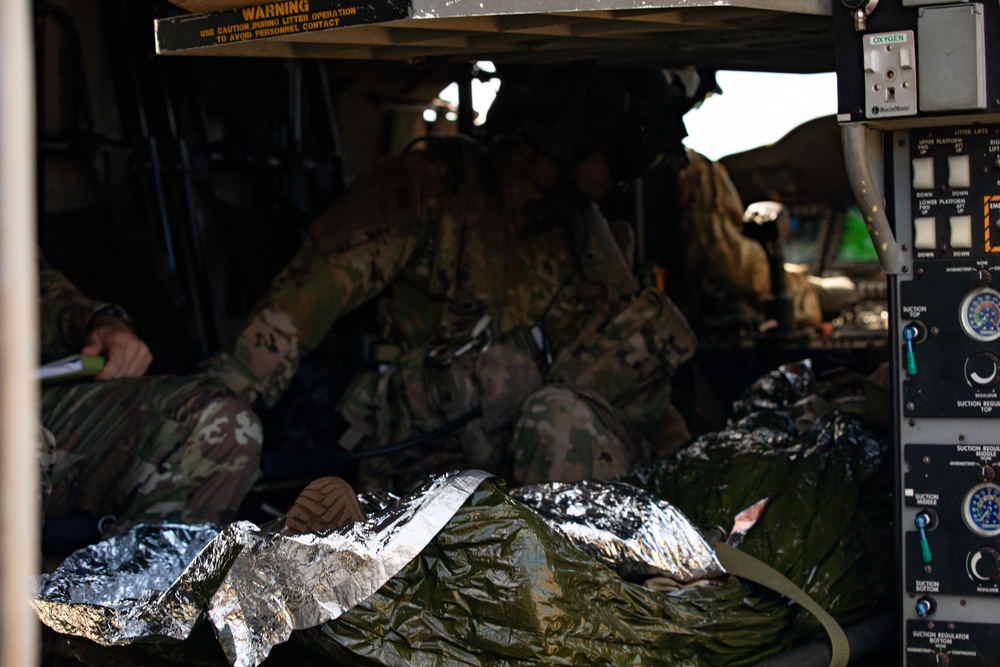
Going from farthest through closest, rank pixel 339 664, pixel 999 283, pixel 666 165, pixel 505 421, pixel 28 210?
pixel 666 165, pixel 505 421, pixel 999 283, pixel 339 664, pixel 28 210

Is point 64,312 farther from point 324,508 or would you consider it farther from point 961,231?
point 961,231

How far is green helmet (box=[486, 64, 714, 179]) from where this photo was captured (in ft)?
11.3

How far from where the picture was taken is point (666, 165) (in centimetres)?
524

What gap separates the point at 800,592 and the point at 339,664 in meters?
A: 0.87

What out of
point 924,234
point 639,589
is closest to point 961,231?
point 924,234

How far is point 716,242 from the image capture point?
209 inches

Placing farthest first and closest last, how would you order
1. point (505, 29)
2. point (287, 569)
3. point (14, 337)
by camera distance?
point (505, 29) < point (287, 569) < point (14, 337)

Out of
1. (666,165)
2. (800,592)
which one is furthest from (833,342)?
(800,592)

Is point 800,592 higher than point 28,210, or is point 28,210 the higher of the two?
point 28,210

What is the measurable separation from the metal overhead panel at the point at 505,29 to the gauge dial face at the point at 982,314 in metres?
0.57

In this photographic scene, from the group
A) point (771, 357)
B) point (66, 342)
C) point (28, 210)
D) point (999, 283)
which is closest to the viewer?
point (28, 210)

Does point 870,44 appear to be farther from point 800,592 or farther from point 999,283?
point 800,592

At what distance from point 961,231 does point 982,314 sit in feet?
0.49

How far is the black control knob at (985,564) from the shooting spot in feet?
6.61
